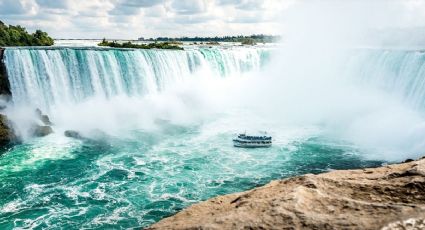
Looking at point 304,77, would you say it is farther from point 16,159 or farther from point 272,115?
point 16,159

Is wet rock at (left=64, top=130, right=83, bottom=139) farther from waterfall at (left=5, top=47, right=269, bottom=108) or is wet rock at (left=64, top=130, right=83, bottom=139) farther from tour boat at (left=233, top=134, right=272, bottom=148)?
tour boat at (left=233, top=134, right=272, bottom=148)

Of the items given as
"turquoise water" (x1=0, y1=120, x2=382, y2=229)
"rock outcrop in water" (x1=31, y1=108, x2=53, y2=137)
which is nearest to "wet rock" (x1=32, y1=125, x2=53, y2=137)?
"rock outcrop in water" (x1=31, y1=108, x2=53, y2=137)

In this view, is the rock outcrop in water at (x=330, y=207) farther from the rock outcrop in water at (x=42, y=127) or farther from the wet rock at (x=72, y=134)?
the rock outcrop in water at (x=42, y=127)

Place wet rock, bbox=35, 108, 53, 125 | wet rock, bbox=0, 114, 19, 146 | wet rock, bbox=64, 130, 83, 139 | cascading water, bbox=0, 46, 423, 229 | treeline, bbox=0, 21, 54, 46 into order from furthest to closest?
treeline, bbox=0, 21, 54, 46 < wet rock, bbox=35, 108, 53, 125 < wet rock, bbox=64, 130, 83, 139 < wet rock, bbox=0, 114, 19, 146 < cascading water, bbox=0, 46, 423, 229

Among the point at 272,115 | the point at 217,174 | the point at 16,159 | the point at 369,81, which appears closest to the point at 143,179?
the point at 217,174

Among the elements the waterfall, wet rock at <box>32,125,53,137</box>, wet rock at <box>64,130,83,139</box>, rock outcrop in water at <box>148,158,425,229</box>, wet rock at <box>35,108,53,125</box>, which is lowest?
wet rock at <box>64,130,83,139</box>

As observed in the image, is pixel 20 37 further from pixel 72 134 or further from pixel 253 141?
pixel 253 141

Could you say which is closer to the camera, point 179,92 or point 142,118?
point 142,118
